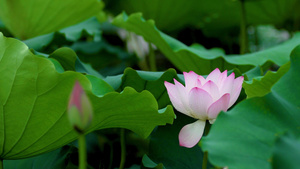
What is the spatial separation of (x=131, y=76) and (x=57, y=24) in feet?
2.26

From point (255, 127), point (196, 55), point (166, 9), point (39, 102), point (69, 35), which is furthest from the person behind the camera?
point (166, 9)

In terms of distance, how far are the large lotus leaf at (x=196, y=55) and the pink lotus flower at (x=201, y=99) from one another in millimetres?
442

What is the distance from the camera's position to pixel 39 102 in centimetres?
87

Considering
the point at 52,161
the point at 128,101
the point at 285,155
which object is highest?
the point at 285,155

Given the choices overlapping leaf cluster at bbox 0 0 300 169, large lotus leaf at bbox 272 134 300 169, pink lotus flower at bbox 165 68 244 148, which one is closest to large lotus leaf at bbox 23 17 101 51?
overlapping leaf cluster at bbox 0 0 300 169

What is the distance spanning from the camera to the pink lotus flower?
31.1 inches

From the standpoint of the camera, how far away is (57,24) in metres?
1.63

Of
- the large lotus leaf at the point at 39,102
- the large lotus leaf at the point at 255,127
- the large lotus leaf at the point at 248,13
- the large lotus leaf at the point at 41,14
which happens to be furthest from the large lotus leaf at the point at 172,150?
Result: the large lotus leaf at the point at 248,13

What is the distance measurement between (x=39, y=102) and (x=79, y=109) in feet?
1.20

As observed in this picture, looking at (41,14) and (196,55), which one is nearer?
(196,55)

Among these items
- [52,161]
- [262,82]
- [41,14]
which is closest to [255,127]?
[262,82]

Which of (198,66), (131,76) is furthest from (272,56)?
(131,76)

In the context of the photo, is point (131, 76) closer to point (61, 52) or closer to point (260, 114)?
point (61, 52)

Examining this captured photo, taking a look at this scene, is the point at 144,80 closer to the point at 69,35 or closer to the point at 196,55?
the point at 196,55
